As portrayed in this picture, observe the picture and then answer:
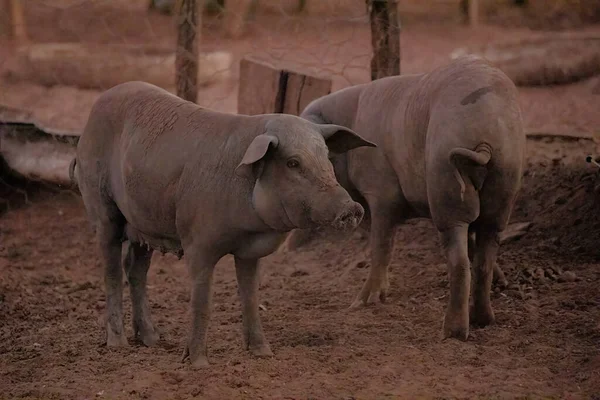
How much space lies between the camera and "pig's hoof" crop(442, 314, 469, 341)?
4.73 m

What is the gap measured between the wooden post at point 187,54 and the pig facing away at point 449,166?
2.03m

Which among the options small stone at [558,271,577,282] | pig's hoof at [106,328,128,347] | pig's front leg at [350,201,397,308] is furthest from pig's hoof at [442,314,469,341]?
pig's hoof at [106,328,128,347]

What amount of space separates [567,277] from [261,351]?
75.8 inches

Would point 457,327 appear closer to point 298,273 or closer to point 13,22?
point 298,273

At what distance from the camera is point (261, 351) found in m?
4.52

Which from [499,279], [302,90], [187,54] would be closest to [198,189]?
[499,279]

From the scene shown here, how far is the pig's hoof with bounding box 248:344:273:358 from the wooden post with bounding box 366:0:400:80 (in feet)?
9.23

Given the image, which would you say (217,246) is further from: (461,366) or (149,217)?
Answer: (461,366)

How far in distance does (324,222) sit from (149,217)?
1.02 m

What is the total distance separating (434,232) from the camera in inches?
262

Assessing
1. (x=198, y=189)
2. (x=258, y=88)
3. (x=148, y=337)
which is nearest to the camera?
(x=198, y=189)

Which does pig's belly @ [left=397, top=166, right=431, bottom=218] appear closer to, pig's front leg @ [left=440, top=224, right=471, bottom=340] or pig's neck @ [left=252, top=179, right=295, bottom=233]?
pig's front leg @ [left=440, top=224, right=471, bottom=340]

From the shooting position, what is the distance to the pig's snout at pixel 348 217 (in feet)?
→ 12.6

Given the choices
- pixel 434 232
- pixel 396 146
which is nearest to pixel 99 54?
pixel 434 232
